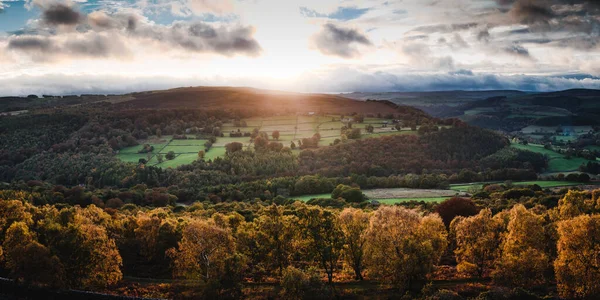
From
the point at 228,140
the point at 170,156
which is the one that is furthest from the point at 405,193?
the point at 170,156

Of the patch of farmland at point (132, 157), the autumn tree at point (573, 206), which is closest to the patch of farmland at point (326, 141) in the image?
the patch of farmland at point (132, 157)

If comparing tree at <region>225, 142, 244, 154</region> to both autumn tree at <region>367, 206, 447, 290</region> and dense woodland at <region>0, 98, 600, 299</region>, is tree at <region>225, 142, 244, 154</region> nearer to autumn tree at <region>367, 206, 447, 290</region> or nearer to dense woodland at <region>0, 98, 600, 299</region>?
dense woodland at <region>0, 98, 600, 299</region>

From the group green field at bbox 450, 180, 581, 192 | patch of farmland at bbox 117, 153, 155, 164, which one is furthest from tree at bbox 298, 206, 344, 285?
patch of farmland at bbox 117, 153, 155, 164

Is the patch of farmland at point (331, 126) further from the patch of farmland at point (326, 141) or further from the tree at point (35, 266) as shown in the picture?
the tree at point (35, 266)

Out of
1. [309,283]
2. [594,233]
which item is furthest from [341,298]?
[594,233]

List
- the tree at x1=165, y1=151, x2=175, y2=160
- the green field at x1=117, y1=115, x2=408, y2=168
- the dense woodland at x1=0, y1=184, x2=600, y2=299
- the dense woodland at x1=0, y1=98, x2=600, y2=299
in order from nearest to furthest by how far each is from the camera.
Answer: the dense woodland at x1=0, y1=184, x2=600, y2=299 → the dense woodland at x1=0, y1=98, x2=600, y2=299 → the tree at x1=165, y1=151, x2=175, y2=160 → the green field at x1=117, y1=115, x2=408, y2=168

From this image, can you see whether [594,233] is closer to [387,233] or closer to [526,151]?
[387,233]

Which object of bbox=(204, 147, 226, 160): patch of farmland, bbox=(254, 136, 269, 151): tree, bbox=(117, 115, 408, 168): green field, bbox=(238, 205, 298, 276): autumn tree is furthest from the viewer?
bbox=(254, 136, 269, 151): tree
